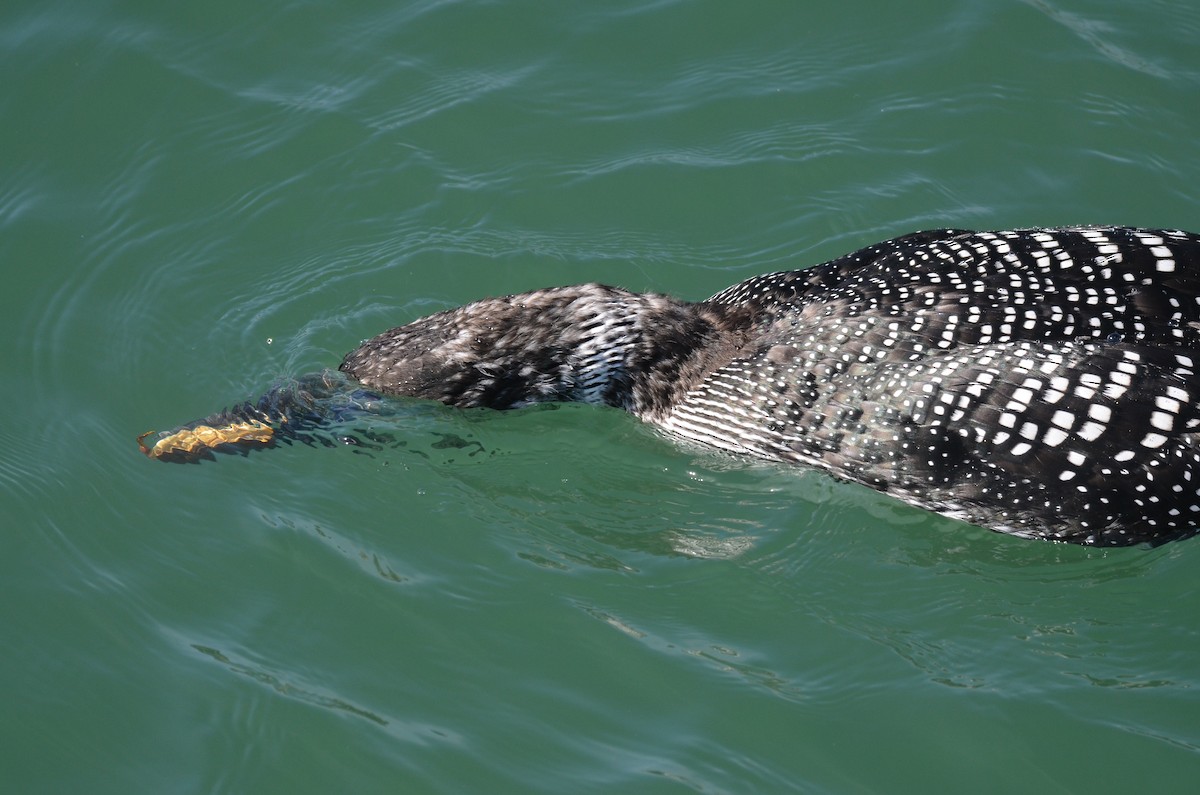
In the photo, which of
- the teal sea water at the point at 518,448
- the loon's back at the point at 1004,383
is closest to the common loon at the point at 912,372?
the loon's back at the point at 1004,383

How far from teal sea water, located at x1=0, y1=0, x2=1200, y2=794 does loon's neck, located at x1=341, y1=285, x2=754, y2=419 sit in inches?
11.3

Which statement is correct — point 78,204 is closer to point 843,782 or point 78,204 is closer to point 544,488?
point 544,488

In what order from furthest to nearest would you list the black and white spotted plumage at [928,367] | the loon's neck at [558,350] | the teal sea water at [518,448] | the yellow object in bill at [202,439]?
the yellow object in bill at [202,439] < the loon's neck at [558,350] < the black and white spotted plumage at [928,367] < the teal sea water at [518,448]

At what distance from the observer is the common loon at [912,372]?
545 centimetres

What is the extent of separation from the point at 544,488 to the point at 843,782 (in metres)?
2.25

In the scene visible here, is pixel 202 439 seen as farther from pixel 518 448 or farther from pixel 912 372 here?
pixel 912 372

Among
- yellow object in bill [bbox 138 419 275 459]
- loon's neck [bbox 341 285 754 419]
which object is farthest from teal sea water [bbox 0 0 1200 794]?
loon's neck [bbox 341 285 754 419]

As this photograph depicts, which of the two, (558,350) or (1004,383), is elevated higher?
(1004,383)

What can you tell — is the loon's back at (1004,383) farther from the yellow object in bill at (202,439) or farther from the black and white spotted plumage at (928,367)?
the yellow object in bill at (202,439)

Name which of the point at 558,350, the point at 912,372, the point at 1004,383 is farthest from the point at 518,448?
the point at 1004,383

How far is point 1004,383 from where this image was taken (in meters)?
5.55

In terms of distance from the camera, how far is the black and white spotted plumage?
5.44 m

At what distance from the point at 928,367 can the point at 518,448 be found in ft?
7.51

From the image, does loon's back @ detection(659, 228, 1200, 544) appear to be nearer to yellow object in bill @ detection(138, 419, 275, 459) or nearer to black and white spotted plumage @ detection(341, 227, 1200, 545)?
black and white spotted plumage @ detection(341, 227, 1200, 545)
